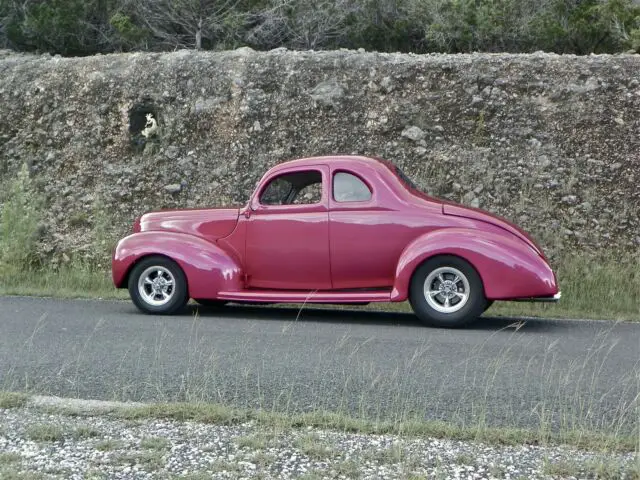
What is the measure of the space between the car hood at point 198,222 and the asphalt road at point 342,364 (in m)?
0.98

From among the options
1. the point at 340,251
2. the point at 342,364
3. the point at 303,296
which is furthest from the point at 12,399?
the point at 340,251

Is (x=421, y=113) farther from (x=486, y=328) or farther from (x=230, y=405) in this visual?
(x=230, y=405)

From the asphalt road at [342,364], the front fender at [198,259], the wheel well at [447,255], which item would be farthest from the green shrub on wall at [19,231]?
the wheel well at [447,255]

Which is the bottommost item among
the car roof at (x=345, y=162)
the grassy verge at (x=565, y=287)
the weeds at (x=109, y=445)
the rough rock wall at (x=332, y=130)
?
the weeds at (x=109, y=445)

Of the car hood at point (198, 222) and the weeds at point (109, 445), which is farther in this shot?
the car hood at point (198, 222)

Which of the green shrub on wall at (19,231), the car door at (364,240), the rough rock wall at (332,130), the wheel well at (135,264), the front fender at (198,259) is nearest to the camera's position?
the car door at (364,240)

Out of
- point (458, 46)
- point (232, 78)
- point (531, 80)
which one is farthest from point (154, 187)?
point (458, 46)

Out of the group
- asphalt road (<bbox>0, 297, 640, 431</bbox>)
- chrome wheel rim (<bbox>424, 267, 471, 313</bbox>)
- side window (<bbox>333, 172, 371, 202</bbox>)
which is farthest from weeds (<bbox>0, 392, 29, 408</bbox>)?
side window (<bbox>333, 172, 371, 202</bbox>)

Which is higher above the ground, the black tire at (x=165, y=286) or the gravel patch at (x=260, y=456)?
the black tire at (x=165, y=286)

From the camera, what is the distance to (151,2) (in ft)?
A: 74.9

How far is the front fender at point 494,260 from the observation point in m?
9.26

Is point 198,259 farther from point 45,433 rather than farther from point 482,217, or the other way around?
point 45,433

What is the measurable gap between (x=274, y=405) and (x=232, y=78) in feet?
42.1

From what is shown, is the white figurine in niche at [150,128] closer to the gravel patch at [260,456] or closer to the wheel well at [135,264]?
the wheel well at [135,264]
